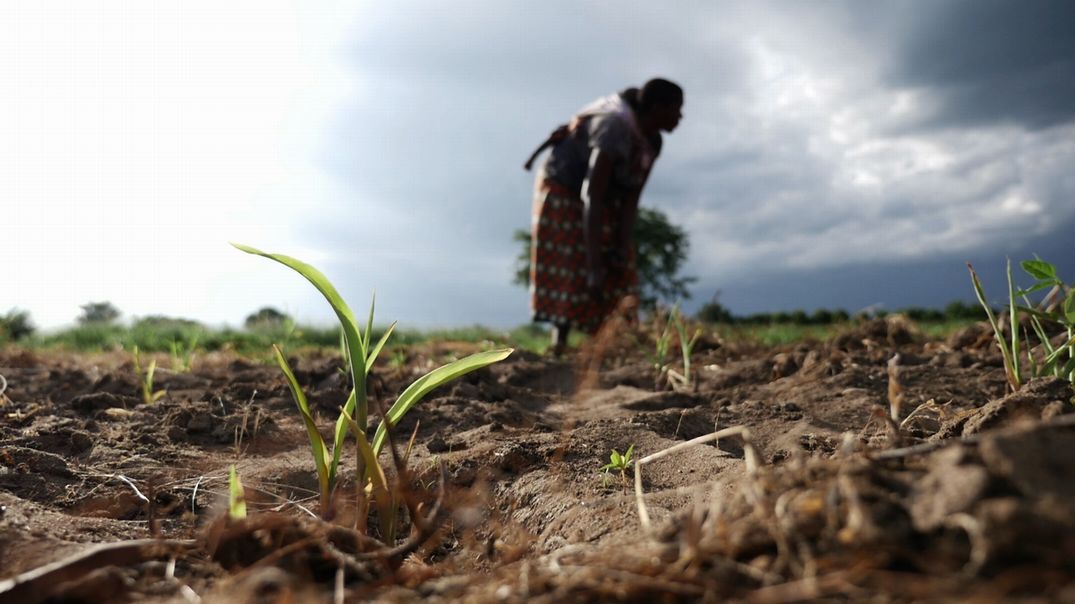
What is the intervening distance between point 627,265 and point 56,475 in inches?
170

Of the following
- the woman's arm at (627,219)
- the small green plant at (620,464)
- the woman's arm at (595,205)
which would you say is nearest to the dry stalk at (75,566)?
the small green plant at (620,464)

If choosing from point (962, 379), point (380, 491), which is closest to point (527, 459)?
point (380, 491)

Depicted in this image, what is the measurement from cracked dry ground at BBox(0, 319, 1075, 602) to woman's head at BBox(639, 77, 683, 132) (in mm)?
2172

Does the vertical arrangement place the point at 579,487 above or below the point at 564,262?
below

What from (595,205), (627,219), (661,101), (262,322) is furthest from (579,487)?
(262,322)

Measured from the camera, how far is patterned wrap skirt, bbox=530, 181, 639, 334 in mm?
5316

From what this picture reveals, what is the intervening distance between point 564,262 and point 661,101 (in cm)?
142

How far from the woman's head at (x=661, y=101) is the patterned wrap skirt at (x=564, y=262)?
2.45 feet

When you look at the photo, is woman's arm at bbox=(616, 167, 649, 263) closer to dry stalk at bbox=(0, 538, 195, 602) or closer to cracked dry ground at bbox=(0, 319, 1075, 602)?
cracked dry ground at bbox=(0, 319, 1075, 602)

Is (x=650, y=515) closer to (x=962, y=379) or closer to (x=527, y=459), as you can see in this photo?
(x=527, y=459)

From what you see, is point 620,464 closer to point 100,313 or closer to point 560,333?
point 560,333

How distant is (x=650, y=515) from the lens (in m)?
1.33

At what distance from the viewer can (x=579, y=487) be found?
167cm

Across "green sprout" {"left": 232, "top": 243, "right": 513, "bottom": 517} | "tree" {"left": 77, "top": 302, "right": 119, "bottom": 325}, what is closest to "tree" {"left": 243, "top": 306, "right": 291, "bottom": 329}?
"tree" {"left": 77, "top": 302, "right": 119, "bottom": 325}
